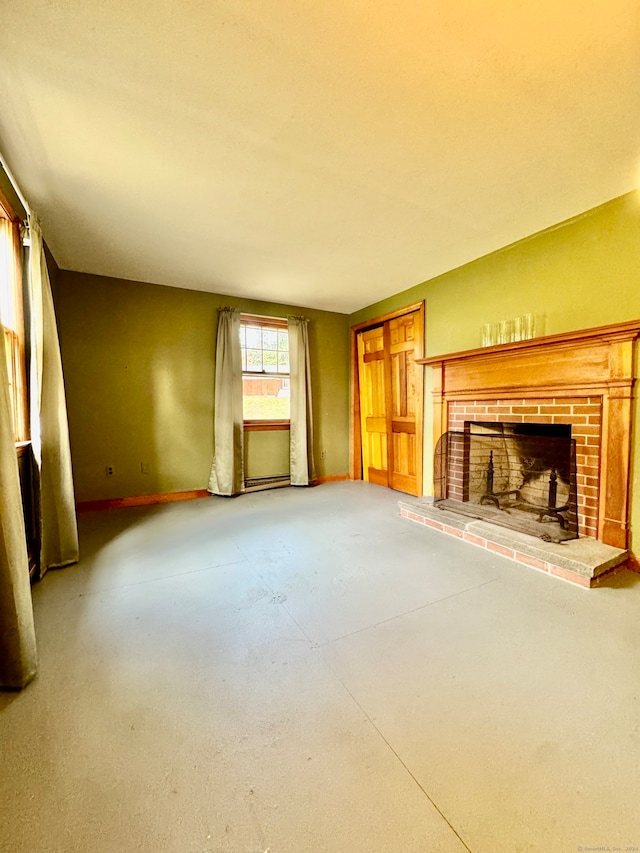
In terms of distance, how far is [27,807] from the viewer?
843 mm

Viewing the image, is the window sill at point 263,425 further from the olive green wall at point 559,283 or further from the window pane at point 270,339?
the olive green wall at point 559,283

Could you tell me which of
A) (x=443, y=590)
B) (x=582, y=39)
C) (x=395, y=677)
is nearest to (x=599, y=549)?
(x=443, y=590)

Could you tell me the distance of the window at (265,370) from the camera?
166 inches

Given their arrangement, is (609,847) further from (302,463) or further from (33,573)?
(302,463)

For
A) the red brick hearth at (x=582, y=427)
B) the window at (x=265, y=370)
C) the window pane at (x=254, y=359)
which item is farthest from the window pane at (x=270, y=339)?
the red brick hearth at (x=582, y=427)

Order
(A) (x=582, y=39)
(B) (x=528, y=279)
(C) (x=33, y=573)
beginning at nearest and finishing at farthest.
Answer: (A) (x=582, y=39), (C) (x=33, y=573), (B) (x=528, y=279)

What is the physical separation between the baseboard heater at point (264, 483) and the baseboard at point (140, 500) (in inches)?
19.7

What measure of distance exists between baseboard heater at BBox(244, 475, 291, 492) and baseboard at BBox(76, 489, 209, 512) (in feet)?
1.64

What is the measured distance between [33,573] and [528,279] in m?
4.04

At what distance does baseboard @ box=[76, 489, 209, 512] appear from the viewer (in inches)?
134

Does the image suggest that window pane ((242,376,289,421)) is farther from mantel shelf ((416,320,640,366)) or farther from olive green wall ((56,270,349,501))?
mantel shelf ((416,320,640,366))

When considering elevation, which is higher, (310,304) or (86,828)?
(310,304)

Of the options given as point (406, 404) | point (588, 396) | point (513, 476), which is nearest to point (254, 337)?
point (406, 404)

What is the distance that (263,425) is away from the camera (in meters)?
4.28
